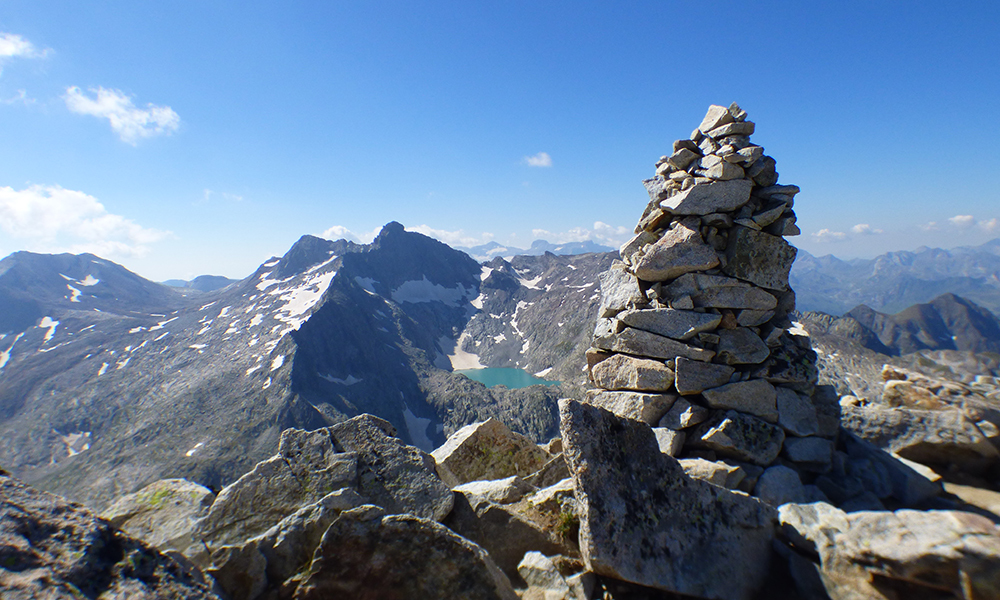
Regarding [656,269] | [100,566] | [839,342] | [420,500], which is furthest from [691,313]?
[839,342]

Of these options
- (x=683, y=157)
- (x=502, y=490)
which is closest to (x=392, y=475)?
(x=502, y=490)

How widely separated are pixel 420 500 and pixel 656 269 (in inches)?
275

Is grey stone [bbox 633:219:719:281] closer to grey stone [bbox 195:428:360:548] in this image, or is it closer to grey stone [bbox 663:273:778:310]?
grey stone [bbox 663:273:778:310]

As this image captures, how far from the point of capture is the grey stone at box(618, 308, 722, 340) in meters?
9.38

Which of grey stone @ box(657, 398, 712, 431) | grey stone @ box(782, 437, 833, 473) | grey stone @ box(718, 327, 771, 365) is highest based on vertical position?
grey stone @ box(718, 327, 771, 365)

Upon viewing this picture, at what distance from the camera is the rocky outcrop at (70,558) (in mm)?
3021

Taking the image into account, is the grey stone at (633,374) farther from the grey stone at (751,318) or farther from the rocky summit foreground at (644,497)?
the grey stone at (751,318)

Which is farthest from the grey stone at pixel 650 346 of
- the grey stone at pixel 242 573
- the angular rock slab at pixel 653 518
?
the grey stone at pixel 242 573

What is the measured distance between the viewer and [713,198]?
A: 9.62 m

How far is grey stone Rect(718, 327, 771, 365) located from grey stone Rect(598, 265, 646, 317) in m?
2.00

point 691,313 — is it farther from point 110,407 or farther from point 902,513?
point 110,407

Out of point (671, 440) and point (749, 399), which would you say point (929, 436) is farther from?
point (671, 440)

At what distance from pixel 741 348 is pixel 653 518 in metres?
5.36

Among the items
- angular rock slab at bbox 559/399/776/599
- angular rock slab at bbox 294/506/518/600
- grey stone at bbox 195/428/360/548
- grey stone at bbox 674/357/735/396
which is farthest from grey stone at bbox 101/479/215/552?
grey stone at bbox 674/357/735/396
